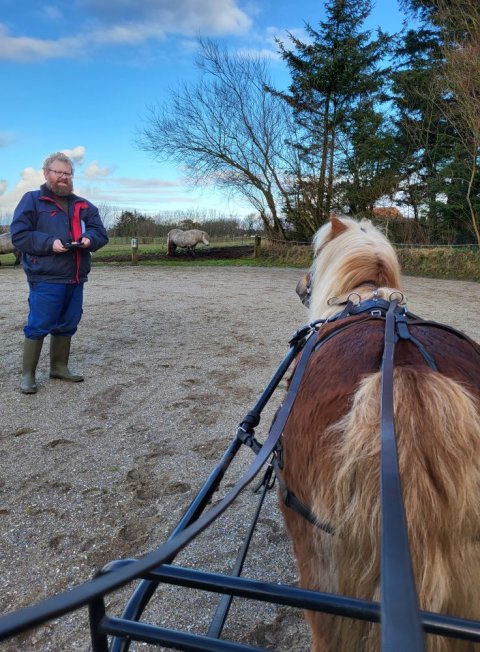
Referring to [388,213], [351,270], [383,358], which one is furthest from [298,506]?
[388,213]

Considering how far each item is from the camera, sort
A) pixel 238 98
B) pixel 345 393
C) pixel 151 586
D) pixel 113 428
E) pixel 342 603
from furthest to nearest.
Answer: pixel 238 98 < pixel 113 428 < pixel 345 393 < pixel 151 586 < pixel 342 603

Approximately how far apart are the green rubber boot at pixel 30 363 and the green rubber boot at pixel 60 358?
22 cm

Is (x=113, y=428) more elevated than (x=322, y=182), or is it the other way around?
(x=322, y=182)

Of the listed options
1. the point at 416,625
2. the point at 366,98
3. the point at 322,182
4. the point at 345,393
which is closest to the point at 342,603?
the point at 416,625

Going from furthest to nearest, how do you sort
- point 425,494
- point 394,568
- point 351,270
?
point 351,270, point 425,494, point 394,568

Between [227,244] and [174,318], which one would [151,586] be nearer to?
[174,318]

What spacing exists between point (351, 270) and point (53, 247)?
2968 mm

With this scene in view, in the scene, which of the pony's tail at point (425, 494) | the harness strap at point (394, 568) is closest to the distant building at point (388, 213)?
the pony's tail at point (425, 494)

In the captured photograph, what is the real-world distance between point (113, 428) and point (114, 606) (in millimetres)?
1940

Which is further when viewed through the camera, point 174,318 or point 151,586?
point 174,318

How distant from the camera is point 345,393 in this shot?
50.6 inches

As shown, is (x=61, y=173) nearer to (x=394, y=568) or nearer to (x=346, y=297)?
(x=346, y=297)

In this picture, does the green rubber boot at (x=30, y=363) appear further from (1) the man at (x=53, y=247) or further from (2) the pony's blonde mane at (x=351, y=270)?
(2) the pony's blonde mane at (x=351, y=270)

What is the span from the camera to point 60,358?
4914mm
